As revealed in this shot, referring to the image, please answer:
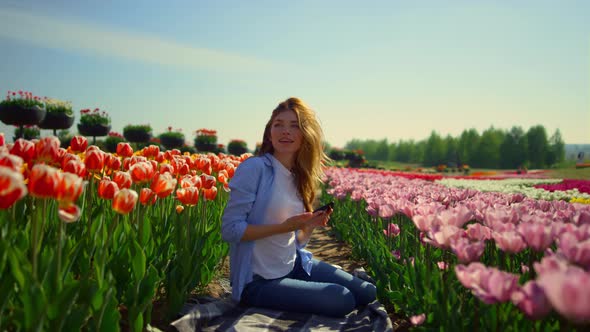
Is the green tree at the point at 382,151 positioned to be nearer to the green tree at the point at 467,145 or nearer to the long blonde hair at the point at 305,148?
the green tree at the point at 467,145

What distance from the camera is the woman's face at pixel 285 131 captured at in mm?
3273

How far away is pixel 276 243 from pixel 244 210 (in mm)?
378

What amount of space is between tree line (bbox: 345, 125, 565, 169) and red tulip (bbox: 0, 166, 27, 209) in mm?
55773

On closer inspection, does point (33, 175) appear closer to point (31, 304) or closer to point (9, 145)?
point (31, 304)

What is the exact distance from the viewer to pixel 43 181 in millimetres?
1673

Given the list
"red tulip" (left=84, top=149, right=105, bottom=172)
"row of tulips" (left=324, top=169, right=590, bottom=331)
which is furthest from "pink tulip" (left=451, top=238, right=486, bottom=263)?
"red tulip" (left=84, top=149, right=105, bottom=172)

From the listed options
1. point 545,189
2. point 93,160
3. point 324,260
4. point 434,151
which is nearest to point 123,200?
point 93,160

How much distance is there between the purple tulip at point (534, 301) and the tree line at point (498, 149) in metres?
55.0

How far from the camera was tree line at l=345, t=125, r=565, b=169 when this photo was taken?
5162cm

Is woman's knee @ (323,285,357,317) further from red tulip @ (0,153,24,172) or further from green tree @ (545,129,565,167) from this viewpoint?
green tree @ (545,129,565,167)

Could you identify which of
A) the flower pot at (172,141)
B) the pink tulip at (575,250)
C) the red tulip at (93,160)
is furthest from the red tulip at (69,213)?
the flower pot at (172,141)

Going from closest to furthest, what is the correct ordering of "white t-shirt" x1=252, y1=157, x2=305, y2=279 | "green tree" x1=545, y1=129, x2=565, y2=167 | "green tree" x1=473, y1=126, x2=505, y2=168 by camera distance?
1. "white t-shirt" x1=252, y1=157, x2=305, y2=279
2. "green tree" x1=545, y1=129, x2=565, y2=167
3. "green tree" x1=473, y1=126, x2=505, y2=168

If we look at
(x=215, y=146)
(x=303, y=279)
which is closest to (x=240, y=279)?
(x=303, y=279)

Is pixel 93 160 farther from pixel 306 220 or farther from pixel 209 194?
pixel 306 220
